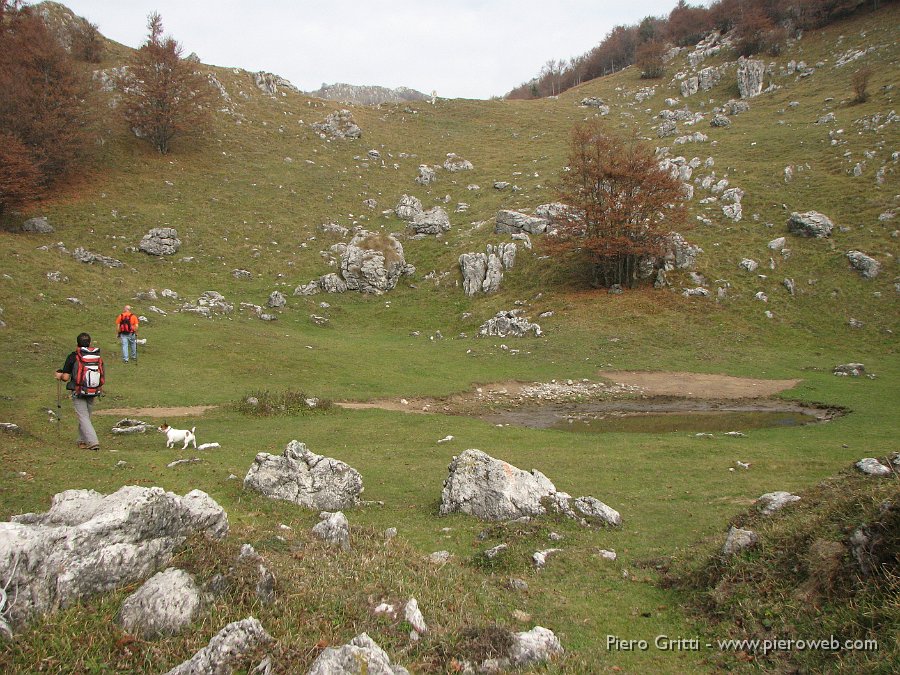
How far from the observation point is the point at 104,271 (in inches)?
1875

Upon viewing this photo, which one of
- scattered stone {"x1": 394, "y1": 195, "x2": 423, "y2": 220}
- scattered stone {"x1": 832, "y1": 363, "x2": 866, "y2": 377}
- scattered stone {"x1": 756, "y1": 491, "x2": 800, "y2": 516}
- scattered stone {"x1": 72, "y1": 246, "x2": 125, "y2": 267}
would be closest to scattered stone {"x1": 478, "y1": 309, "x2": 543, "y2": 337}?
scattered stone {"x1": 832, "y1": 363, "x2": 866, "y2": 377}

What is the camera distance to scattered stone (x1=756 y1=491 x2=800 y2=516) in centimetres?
1230

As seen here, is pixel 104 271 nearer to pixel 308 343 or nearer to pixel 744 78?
pixel 308 343

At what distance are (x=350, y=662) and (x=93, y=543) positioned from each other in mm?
4732

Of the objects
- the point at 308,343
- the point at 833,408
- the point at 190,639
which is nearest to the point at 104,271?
the point at 308,343

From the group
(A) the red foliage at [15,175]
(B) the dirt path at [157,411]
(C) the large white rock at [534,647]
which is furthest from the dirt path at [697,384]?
(A) the red foliage at [15,175]

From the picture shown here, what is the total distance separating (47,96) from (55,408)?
54372 mm

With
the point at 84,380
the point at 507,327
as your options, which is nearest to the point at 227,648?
the point at 84,380

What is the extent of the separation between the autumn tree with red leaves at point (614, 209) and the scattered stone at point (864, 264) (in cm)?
1701

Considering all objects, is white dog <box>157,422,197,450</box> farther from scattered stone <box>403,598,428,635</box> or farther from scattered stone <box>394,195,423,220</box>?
scattered stone <box>394,195,423,220</box>

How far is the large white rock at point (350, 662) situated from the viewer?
6348 mm

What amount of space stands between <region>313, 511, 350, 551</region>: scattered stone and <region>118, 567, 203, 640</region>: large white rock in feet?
12.6

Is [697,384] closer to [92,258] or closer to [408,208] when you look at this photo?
[408,208]

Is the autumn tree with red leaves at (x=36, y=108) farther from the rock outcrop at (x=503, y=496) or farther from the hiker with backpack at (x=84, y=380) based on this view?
the rock outcrop at (x=503, y=496)
